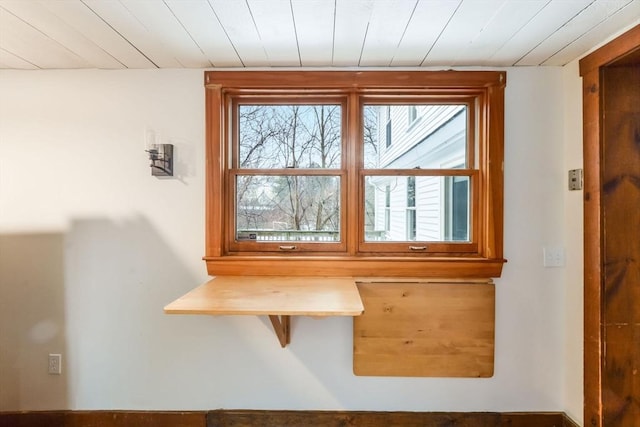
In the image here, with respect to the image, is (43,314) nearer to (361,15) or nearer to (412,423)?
(412,423)

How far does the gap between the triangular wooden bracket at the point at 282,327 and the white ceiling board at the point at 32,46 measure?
1.79m

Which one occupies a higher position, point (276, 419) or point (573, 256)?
point (573, 256)

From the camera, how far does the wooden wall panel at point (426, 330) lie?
1881mm

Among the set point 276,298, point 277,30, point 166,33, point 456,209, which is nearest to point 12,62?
point 166,33

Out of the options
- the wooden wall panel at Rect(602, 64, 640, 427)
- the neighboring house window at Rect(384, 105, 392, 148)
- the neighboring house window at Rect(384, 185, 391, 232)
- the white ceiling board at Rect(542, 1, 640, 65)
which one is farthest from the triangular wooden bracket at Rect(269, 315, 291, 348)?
the white ceiling board at Rect(542, 1, 640, 65)

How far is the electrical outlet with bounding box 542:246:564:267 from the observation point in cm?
187

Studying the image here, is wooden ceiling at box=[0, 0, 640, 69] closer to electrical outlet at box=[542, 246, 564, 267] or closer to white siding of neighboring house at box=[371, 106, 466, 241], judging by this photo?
white siding of neighboring house at box=[371, 106, 466, 241]

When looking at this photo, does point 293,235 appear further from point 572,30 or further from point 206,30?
point 572,30

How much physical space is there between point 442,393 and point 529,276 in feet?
2.79

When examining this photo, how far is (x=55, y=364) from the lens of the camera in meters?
1.94

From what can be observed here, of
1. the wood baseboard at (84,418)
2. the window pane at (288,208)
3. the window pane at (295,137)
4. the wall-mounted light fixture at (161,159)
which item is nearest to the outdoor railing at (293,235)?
the window pane at (288,208)

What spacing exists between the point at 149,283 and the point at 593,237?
2.46 metres

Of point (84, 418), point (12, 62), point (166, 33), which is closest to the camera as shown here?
point (166, 33)

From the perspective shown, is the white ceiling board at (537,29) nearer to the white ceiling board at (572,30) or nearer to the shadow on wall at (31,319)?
the white ceiling board at (572,30)
